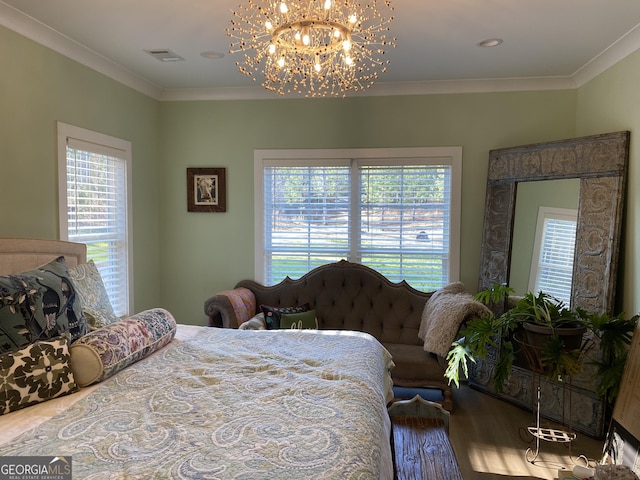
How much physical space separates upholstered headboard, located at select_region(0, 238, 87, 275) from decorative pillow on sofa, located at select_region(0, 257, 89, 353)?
57cm

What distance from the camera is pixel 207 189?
438 cm

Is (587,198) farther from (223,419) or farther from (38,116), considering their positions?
(38,116)

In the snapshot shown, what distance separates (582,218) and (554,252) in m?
0.35

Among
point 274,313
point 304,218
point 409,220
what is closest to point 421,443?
point 274,313

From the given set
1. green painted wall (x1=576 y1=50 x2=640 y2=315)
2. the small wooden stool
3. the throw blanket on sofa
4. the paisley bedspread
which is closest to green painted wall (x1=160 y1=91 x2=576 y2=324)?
green painted wall (x1=576 y1=50 x2=640 y2=315)

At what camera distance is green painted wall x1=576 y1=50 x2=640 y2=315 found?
9.78ft

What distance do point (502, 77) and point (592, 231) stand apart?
1518 mm

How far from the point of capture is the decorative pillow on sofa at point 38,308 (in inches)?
67.8

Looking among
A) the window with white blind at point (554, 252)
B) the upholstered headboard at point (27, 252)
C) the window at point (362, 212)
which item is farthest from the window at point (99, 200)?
the window with white blind at point (554, 252)

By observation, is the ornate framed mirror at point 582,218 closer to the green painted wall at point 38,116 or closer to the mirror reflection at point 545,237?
the mirror reflection at point 545,237

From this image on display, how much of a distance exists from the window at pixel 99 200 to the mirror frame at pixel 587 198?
125 inches

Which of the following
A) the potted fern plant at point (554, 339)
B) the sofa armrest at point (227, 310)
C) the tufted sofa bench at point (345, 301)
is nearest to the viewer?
the potted fern plant at point (554, 339)

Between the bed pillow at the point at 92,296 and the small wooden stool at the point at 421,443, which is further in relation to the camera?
the bed pillow at the point at 92,296

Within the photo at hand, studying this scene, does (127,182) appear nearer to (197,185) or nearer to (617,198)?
(197,185)
